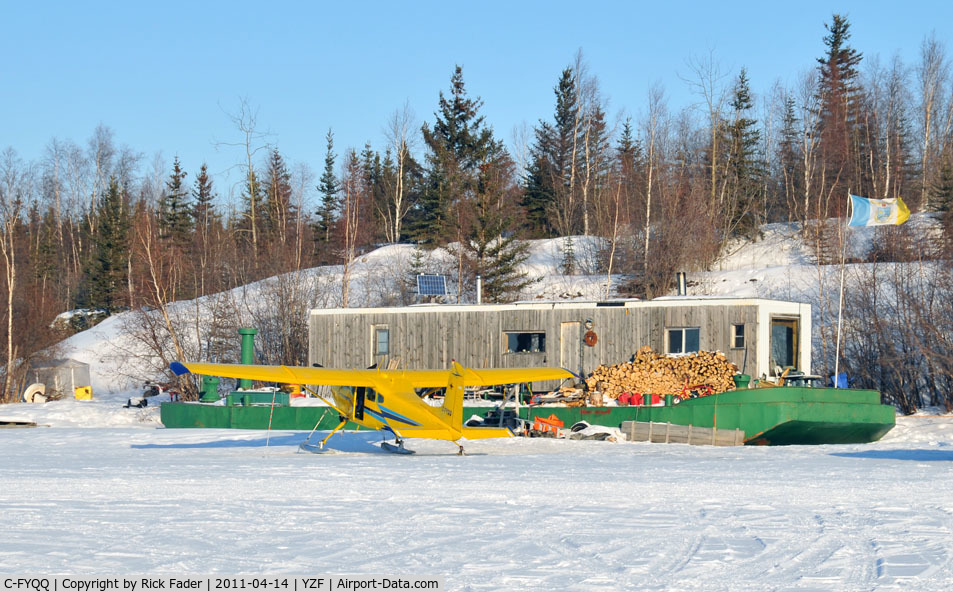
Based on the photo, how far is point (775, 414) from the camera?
17.7 meters

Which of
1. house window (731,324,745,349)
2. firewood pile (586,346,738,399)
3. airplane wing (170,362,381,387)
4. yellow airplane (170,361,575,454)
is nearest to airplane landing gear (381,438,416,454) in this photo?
yellow airplane (170,361,575,454)

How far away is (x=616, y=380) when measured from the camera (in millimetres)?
20812

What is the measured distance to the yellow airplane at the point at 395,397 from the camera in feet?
47.5

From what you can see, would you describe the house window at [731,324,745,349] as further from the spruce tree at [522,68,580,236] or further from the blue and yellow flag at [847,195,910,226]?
the spruce tree at [522,68,580,236]

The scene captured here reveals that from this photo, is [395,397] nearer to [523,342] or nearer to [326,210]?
[523,342]

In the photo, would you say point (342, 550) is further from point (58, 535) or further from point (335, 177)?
point (335, 177)

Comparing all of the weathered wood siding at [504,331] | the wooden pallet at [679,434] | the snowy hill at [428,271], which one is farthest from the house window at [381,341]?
the snowy hill at [428,271]

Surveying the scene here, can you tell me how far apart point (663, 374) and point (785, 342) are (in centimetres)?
355

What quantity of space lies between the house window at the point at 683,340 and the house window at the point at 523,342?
309cm

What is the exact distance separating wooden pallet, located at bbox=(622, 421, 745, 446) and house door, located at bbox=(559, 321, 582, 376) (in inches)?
159

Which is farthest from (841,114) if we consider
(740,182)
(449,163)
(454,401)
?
(454,401)

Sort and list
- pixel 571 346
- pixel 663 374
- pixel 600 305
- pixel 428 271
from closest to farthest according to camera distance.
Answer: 1. pixel 663 374
2. pixel 600 305
3. pixel 571 346
4. pixel 428 271

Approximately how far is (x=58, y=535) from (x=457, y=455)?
26.7ft

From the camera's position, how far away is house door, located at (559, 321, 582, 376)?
72.5ft
